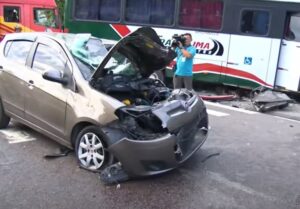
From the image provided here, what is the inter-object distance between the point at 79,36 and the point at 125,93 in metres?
1.21

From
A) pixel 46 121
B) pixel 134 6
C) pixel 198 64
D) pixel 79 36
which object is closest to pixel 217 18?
pixel 198 64

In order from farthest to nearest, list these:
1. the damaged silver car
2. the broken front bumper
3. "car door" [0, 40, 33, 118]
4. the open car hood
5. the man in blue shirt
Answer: the man in blue shirt → "car door" [0, 40, 33, 118] → the open car hood → the damaged silver car → the broken front bumper

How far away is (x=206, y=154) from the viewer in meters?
6.35

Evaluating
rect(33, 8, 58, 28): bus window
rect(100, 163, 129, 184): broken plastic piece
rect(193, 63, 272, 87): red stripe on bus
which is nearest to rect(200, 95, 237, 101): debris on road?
rect(193, 63, 272, 87): red stripe on bus

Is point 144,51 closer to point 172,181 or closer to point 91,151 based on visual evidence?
point 91,151

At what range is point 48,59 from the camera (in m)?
6.09

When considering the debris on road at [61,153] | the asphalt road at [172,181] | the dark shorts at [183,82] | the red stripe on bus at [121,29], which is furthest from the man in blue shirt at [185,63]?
the debris on road at [61,153]

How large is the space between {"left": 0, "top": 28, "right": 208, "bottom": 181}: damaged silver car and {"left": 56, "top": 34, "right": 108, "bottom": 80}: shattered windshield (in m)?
0.01

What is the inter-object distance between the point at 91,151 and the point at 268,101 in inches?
224

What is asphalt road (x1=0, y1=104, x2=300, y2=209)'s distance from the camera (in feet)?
15.7

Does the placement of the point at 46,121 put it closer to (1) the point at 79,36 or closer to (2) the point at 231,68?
(1) the point at 79,36

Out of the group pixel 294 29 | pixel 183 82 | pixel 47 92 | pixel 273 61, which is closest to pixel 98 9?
pixel 183 82

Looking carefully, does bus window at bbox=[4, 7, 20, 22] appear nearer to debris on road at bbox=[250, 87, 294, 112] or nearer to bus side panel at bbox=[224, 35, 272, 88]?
bus side panel at bbox=[224, 35, 272, 88]

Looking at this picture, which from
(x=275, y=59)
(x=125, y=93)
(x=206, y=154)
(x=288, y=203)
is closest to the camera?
(x=288, y=203)
